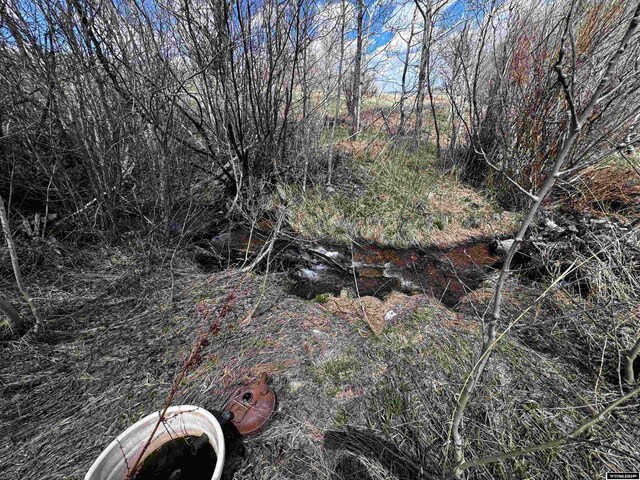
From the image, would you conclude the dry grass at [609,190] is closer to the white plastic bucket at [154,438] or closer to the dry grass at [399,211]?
the dry grass at [399,211]

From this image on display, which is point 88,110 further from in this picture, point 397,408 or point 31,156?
point 397,408

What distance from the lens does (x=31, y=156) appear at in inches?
106

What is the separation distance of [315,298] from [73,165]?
303cm

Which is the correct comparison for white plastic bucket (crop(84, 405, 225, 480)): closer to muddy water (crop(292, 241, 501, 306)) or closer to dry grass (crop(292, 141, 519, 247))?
muddy water (crop(292, 241, 501, 306))

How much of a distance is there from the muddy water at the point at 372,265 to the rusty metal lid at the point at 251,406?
4.29 ft

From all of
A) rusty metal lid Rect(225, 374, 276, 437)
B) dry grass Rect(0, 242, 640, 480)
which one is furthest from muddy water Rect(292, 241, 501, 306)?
rusty metal lid Rect(225, 374, 276, 437)

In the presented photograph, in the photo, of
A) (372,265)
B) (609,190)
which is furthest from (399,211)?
(609,190)

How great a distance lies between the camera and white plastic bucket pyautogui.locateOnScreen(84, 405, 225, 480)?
1127 millimetres

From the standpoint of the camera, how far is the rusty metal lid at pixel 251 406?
1.51 m

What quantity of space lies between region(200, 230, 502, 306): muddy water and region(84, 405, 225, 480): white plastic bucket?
1675 millimetres

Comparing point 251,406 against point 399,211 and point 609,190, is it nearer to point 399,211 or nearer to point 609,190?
point 399,211

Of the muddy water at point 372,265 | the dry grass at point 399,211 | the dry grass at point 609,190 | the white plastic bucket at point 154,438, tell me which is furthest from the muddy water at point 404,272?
the white plastic bucket at point 154,438

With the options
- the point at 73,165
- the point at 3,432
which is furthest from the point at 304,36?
the point at 3,432

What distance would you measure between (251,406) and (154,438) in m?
0.48
